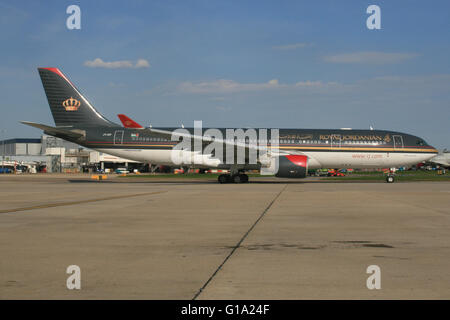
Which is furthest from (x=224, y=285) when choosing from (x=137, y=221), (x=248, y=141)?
(x=248, y=141)

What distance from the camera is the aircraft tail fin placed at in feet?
104

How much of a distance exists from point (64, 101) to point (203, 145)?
10.4m

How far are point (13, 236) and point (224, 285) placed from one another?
4906 millimetres

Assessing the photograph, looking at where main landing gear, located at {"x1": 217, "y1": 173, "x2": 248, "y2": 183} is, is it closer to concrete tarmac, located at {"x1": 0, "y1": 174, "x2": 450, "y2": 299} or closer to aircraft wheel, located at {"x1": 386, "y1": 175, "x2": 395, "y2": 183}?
aircraft wheel, located at {"x1": 386, "y1": 175, "x2": 395, "y2": 183}

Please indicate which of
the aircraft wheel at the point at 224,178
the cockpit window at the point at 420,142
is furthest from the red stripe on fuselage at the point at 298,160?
the cockpit window at the point at 420,142

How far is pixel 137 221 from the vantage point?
10.3m

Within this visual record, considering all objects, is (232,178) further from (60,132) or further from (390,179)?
(60,132)

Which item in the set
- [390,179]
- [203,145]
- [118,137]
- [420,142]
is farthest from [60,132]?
[420,142]

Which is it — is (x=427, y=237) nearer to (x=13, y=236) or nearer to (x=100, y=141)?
(x=13, y=236)

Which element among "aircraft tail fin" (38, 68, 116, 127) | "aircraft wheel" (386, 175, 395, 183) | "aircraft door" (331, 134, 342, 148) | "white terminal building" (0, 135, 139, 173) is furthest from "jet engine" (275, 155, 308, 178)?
"white terminal building" (0, 135, 139, 173)

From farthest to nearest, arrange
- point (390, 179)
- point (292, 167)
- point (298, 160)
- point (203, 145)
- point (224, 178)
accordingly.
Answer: point (390, 179) → point (224, 178) → point (203, 145) → point (298, 160) → point (292, 167)

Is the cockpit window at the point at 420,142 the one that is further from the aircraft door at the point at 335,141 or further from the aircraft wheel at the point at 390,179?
the aircraft door at the point at 335,141

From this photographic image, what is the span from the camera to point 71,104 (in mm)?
32031
